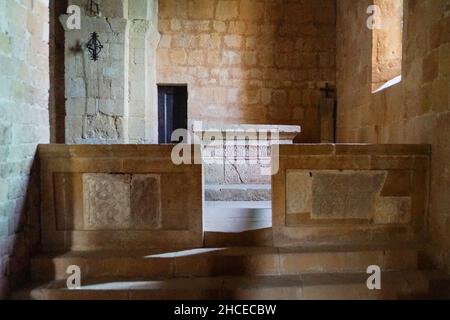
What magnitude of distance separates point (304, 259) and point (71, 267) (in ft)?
6.02

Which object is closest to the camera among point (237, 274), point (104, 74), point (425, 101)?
point (237, 274)

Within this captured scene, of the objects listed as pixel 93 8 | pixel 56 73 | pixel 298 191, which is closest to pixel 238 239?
pixel 298 191

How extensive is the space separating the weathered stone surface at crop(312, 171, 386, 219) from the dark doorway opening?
4029mm

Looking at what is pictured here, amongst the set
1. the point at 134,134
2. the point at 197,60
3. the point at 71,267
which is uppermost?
the point at 197,60

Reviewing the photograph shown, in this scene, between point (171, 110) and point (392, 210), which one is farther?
point (171, 110)

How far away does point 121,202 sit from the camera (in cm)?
266

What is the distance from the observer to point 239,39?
19.7 ft

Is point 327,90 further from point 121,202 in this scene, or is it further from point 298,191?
point 121,202

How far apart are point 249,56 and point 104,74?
2623 mm

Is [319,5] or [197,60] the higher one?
[319,5]

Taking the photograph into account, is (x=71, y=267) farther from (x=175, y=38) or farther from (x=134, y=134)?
(x=175, y=38)
